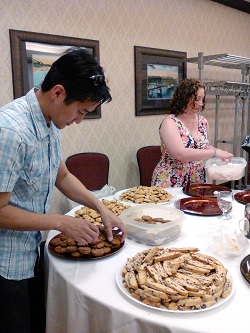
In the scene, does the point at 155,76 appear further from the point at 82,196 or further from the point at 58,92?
the point at 58,92

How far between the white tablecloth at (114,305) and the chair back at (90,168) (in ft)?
5.39

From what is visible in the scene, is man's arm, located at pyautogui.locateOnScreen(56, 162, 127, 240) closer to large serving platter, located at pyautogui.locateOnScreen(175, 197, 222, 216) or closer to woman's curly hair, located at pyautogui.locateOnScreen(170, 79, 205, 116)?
large serving platter, located at pyautogui.locateOnScreen(175, 197, 222, 216)

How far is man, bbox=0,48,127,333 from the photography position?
104cm

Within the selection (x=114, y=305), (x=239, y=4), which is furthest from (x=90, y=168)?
(x=239, y=4)

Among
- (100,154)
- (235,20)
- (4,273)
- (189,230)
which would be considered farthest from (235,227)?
(235,20)

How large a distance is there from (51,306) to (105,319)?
0.31 meters

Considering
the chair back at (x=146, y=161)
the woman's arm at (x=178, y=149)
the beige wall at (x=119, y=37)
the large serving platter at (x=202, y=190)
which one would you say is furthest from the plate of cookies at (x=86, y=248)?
the chair back at (x=146, y=161)

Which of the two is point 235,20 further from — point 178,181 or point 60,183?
point 60,183

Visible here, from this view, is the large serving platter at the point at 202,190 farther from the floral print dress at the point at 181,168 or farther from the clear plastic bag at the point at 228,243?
the clear plastic bag at the point at 228,243

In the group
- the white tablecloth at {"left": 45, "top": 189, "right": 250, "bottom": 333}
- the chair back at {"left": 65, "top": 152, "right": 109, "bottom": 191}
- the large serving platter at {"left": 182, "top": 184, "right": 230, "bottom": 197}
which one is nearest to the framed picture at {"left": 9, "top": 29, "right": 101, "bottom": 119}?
the chair back at {"left": 65, "top": 152, "right": 109, "bottom": 191}

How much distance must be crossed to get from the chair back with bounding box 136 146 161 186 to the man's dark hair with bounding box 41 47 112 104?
7.30 feet

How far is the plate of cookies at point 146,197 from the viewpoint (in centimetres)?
182

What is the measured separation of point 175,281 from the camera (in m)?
0.97

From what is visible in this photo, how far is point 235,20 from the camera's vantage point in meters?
4.80
